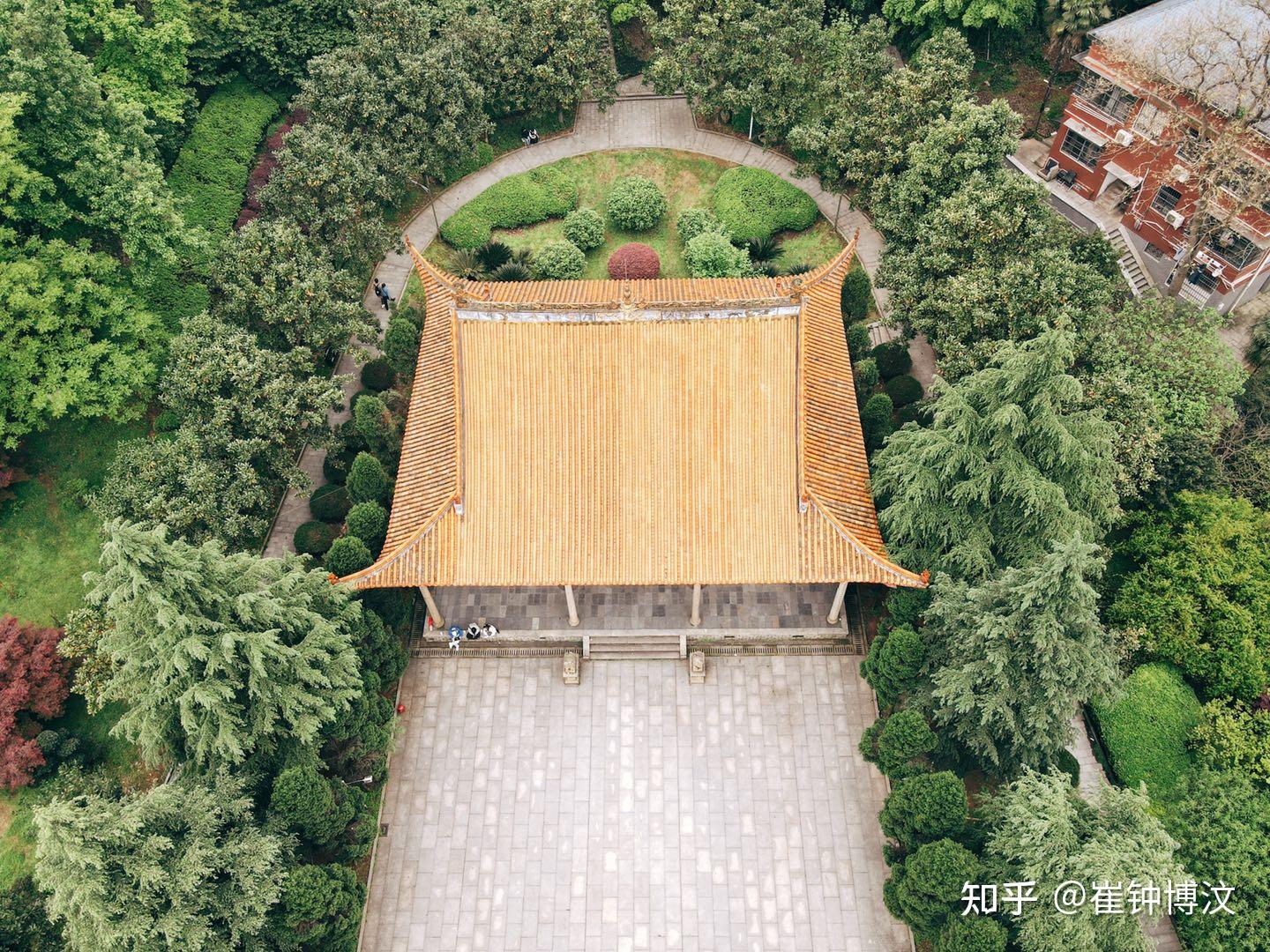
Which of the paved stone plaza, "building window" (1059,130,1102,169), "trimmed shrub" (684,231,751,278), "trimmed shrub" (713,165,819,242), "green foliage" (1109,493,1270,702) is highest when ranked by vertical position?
"building window" (1059,130,1102,169)

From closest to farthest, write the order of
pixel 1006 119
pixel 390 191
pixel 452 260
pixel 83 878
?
pixel 83 878
pixel 1006 119
pixel 390 191
pixel 452 260

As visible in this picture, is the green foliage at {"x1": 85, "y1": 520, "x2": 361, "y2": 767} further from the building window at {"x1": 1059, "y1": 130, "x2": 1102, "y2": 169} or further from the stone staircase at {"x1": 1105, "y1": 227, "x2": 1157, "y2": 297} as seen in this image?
the building window at {"x1": 1059, "y1": 130, "x2": 1102, "y2": 169}

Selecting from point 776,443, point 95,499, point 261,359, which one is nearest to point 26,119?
point 261,359

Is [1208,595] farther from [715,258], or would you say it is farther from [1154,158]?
[715,258]

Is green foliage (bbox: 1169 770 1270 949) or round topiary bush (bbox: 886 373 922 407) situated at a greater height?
round topiary bush (bbox: 886 373 922 407)

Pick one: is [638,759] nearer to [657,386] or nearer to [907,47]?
Answer: [657,386]

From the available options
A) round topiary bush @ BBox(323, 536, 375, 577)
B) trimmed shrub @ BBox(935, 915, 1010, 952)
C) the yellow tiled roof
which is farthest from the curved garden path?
trimmed shrub @ BBox(935, 915, 1010, 952)

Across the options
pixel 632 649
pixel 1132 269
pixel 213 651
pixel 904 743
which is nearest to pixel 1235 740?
pixel 904 743

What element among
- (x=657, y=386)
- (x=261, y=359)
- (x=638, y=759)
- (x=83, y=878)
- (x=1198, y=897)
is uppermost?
(x=657, y=386)
